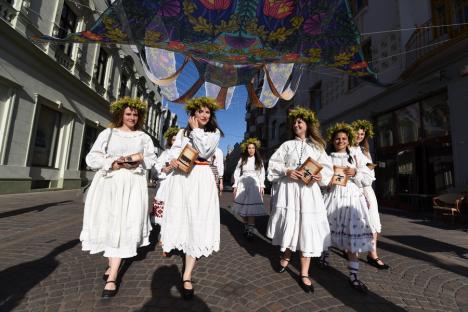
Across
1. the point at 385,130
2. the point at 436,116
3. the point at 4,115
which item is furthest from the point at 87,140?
the point at 436,116

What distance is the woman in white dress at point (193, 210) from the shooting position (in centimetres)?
245

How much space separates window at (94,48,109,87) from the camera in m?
15.6

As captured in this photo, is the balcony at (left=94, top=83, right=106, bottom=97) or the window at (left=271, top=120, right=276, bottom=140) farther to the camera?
the window at (left=271, top=120, right=276, bottom=140)

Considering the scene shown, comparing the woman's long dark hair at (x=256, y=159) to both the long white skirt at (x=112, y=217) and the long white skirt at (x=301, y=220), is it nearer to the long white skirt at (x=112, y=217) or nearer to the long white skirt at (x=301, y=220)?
the long white skirt at (x=301, y=220)

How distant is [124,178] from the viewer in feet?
8.27

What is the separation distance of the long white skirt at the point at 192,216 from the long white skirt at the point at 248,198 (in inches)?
95.2

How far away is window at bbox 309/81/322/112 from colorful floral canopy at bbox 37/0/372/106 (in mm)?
12083

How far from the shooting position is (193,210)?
8.05ft

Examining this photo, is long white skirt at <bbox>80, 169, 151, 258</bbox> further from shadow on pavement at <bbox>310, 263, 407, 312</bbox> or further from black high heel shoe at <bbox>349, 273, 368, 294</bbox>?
black high heel shoe at <bbox>349, 273, 368, 294</bbox>

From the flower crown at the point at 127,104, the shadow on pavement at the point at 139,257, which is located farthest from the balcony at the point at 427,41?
the shadow on pavement at the point at 139,257

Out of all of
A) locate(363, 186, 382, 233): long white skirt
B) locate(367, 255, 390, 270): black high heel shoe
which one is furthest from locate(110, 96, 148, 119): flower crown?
locate(367, 255, 390, 270): black high heel shoe

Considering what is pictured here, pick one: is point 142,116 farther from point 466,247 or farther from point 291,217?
point 466,247

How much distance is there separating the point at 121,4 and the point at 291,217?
14.6ft

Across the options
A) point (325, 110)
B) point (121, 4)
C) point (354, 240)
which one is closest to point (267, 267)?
point (354, 240)
